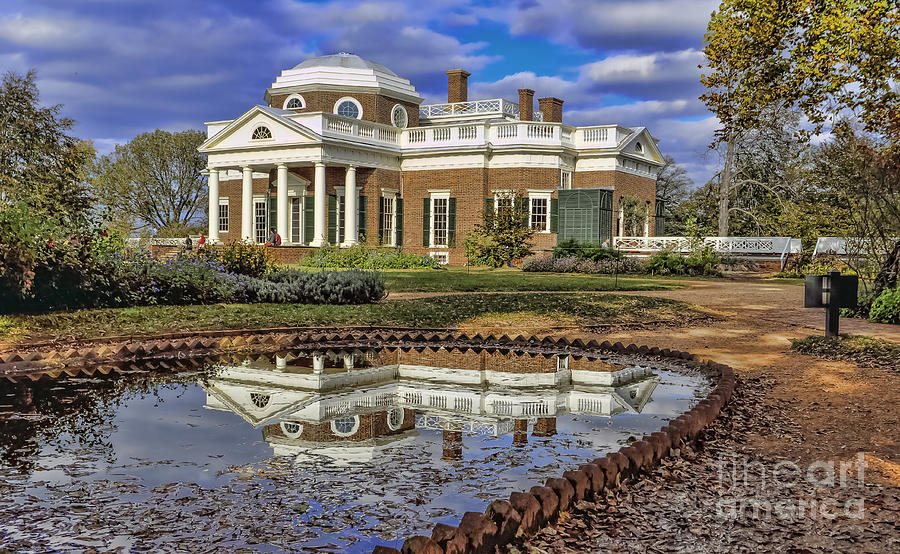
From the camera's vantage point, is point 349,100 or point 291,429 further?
point 349,100

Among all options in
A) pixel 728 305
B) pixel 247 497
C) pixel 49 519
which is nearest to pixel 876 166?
pixel 728 305

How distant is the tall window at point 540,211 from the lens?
101 ft

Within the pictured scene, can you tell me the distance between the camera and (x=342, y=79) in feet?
115

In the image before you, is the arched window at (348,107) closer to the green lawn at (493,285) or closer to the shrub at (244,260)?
the green lawn at (493,285)

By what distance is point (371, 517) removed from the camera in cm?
344

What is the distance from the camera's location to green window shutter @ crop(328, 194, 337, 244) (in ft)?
104

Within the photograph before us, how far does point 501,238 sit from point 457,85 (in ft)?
41.9

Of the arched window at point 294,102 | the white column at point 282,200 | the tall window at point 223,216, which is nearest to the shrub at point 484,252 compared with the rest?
the white column at point 282,200

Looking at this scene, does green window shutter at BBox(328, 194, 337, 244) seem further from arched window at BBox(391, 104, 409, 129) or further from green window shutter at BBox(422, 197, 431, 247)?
arched window at BBox(391, 104, 409, 129)

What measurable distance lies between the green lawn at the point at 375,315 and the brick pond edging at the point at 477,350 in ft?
2.62

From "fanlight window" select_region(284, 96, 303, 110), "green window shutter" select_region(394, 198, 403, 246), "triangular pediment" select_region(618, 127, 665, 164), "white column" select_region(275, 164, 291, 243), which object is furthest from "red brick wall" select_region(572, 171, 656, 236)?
"fanlight window" select_region(284, 96, 303, 110)

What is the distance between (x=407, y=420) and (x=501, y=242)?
2345 cm

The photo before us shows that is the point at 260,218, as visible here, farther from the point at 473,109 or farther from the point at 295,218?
the point at 473,109

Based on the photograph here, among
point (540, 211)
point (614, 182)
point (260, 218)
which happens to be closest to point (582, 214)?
point (540, 211)
